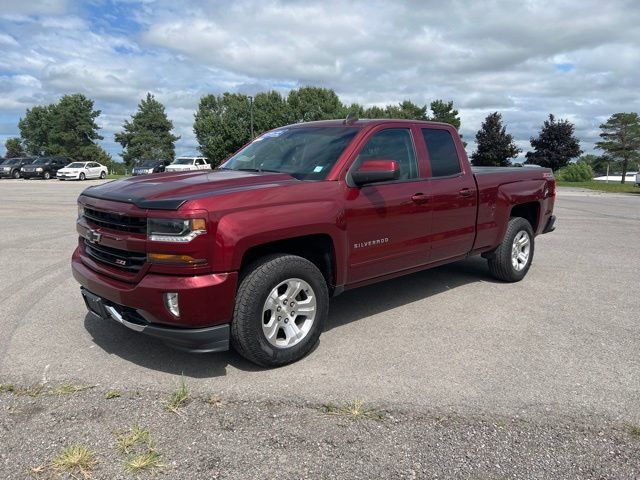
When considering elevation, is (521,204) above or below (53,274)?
above

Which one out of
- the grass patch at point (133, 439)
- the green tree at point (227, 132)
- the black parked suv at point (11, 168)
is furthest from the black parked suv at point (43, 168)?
the grass patch at point (133, 439)

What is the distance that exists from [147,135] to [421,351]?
83173mm

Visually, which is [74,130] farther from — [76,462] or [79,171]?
[76,462]

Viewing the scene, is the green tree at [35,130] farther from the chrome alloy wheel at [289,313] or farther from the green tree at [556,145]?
the chrome alloy wheel at [289,313]

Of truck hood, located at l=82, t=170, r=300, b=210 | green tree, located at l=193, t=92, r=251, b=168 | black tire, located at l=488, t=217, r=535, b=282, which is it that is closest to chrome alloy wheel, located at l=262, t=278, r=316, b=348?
truck hood, located at l=82, t=170, r=300, b=210

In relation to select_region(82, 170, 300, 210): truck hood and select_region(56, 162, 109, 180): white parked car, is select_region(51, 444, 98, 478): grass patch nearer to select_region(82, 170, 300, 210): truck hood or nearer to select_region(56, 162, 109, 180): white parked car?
select_region(82, 170, 300, 210): truck hood

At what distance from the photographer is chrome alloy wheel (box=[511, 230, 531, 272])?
621 cm

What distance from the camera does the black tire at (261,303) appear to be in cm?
349

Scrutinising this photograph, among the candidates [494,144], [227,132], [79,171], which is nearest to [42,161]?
[79,171]

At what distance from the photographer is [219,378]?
3.62m

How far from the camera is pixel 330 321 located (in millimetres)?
4844

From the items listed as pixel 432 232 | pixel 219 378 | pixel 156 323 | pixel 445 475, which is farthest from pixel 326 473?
pixel 432 232

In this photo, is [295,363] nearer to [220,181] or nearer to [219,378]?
[219,378]

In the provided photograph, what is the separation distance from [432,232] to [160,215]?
8.67ft
